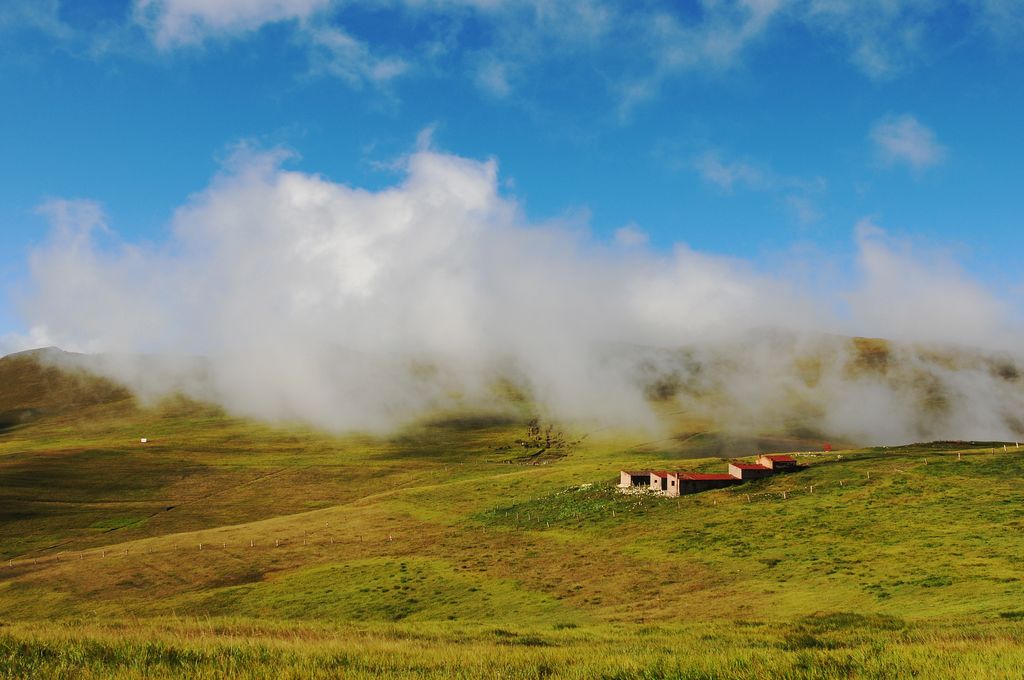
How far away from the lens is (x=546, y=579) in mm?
47156

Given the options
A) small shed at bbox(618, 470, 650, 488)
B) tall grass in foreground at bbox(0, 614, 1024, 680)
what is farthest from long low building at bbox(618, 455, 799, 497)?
tall grass in foreground at bbox(0, 614, 1024, 680)

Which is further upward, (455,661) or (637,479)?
(455,661)

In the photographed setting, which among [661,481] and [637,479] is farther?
[637,479]

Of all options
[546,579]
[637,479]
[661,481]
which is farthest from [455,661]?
[637,479]

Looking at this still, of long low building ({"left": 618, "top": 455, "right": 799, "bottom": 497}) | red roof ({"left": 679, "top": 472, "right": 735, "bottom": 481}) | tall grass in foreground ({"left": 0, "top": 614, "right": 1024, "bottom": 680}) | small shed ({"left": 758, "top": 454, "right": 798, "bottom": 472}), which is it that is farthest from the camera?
small shed ({"left": 758, "top": 454, "right": 798, "bottom": 472})

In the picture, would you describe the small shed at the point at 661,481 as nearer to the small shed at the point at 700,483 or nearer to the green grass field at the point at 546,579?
the small shed at the point at 700,483

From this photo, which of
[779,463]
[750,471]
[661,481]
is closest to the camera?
[750,471]

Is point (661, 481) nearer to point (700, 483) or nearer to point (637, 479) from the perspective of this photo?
point (637, 479)

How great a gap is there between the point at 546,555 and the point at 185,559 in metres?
43.5

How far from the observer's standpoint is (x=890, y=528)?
165ft

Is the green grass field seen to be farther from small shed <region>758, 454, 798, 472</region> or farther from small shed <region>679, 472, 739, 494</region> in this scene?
small shed <region>679, 472, 739, 494</region>

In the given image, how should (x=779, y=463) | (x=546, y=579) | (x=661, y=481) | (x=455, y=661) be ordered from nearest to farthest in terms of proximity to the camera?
(x=455, y=661) → (x=546, y=579) → (x=779, y=463) → (x=661, y=481)

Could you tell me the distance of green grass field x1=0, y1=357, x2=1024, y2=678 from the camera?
39.5 feet

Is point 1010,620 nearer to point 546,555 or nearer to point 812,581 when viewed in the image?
point 812,581
